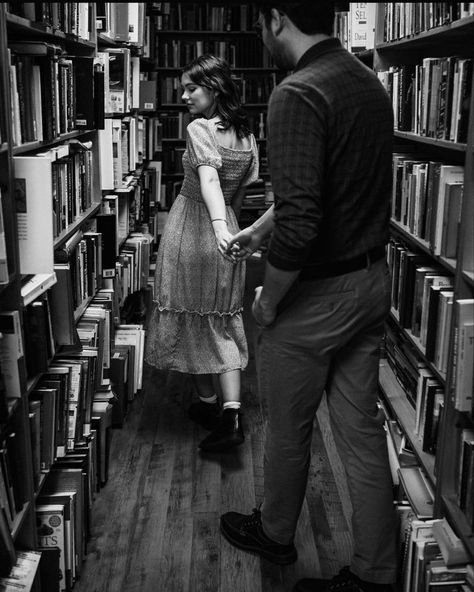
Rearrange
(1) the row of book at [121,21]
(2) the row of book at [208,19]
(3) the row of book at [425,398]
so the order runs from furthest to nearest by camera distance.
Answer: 1. (2) the row of book at [208,19]
2. (1) the row of book at [121,21]
3. (3) the row of book at [425,398]

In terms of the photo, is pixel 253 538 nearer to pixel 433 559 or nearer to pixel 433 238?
pixel 433 559

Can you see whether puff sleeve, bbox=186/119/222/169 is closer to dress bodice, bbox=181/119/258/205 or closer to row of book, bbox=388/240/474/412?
dress bodice, bbox=181/119/258/205

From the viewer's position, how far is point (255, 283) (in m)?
5.92

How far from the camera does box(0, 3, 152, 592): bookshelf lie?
1.70 m

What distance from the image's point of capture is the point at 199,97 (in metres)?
2.87

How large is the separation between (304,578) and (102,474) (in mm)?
887

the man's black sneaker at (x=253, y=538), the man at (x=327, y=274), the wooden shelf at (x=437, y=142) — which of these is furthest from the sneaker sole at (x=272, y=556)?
the wooden shelf at (x=437, y=142)

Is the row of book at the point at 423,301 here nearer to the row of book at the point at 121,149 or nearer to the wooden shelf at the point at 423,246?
the wooden shelf at the point at 423,246

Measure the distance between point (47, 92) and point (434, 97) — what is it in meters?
1.10

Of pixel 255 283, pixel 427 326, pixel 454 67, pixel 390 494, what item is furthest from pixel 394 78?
pixel 255 283

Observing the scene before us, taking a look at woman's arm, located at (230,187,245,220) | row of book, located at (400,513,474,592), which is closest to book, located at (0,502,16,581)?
row of book, located at (400,513,474,592)

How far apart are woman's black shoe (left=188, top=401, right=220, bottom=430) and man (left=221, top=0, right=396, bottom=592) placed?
3.68 ft

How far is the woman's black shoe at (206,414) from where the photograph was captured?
10.6 ft

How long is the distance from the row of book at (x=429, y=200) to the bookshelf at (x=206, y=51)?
429 centimetres
